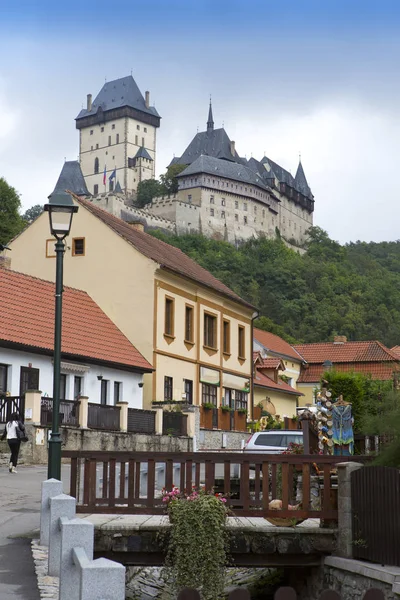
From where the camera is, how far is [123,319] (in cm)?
3956

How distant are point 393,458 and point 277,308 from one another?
10503 centimetres

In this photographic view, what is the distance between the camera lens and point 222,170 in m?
150

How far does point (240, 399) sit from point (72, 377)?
15210mm

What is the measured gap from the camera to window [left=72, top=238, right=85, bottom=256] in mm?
40875

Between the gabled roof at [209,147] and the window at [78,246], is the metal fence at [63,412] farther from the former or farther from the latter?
the gabled roof at [209,147]

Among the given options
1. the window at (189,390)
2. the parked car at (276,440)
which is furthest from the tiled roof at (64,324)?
the parked car at (276,440)

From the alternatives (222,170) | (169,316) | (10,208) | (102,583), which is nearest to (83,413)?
(169,316)

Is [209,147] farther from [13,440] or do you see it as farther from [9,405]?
[13,440]

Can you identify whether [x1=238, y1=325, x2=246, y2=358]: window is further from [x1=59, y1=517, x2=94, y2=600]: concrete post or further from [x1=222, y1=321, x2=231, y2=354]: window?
[x1=59, y1=517, x2=94, y2=600]: concrete post

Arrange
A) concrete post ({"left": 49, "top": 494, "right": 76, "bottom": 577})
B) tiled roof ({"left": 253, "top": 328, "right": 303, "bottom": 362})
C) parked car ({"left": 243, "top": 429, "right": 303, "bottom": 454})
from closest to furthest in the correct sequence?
concrete post ({"left": 49, "top": 494, "right": 76, "bottom": 577}) → parked car ({"left": 243, "top": 429, "right": 303, "bottom": 454}) → tiled roof ({"left": 253, "top": 328, "right": 303, "bottom": 362})

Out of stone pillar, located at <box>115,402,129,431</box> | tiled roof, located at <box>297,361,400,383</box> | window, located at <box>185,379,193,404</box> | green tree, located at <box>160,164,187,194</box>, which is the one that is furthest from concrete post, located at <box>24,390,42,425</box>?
green tree, located at <box>160,164,187,194</box>

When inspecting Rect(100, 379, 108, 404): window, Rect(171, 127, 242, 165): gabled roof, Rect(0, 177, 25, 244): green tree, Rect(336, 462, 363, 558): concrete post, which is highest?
Rect(171, 127, 242, 165): gabled roof

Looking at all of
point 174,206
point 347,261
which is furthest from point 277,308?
point 347,261

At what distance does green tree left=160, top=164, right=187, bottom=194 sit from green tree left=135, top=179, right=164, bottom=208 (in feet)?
3.11
